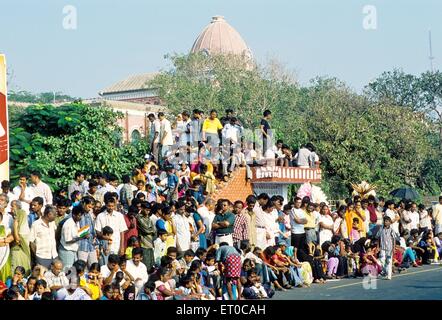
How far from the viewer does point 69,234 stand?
14664 millimetres

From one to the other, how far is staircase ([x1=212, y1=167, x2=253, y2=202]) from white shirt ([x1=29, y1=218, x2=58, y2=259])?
10.7 m

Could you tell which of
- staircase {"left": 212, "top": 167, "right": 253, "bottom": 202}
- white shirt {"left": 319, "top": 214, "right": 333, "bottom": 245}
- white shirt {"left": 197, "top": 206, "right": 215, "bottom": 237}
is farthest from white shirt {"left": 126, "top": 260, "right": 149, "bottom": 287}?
staircase {"left": 212, "top": 167, "right": 253, "bottom": 202}

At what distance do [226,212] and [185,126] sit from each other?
6552 millimetres

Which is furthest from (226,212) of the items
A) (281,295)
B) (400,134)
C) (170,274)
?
(400,134)

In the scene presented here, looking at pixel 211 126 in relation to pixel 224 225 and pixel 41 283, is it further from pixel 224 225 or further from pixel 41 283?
pixel 41 283

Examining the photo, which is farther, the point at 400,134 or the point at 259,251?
the point at 400,134

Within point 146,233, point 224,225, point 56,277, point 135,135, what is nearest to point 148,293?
point 56,277

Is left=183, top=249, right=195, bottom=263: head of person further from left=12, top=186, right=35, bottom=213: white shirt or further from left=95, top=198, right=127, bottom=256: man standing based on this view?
left=12, top=186, right=35, bottom=213: white shirt

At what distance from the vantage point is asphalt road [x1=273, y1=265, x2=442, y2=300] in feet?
54.7

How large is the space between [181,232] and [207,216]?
177 cm

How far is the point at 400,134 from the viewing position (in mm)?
49125

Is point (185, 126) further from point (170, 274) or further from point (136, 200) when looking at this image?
point (170, 274)
